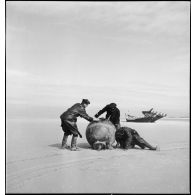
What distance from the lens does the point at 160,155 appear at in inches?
380

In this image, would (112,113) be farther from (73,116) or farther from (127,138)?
(73,116)

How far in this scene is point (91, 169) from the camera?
7930 mm

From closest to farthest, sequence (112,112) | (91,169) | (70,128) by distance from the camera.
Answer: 1. (91,169)
2. (70,128)
3. (112,112)

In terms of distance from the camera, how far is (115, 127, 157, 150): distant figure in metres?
10.3

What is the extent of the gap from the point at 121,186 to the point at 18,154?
11.7ft

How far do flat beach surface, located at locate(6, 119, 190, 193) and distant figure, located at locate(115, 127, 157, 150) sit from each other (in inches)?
7.7

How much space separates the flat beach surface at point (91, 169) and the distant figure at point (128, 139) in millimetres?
195

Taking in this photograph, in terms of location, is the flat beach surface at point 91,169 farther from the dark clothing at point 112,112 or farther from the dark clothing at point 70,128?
the dark clothing at point 112,112

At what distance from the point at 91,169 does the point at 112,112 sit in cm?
324

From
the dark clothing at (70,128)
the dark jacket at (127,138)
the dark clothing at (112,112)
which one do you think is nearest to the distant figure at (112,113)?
the dark clothing at (112,112)

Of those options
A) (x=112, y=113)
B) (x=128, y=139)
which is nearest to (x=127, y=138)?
(x=128, y=139)

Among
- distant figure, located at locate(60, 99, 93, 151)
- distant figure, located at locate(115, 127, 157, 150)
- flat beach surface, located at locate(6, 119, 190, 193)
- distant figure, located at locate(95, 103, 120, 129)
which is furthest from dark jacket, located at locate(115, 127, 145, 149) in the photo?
distant figure, located at locate(60, 99, 93, 151)
